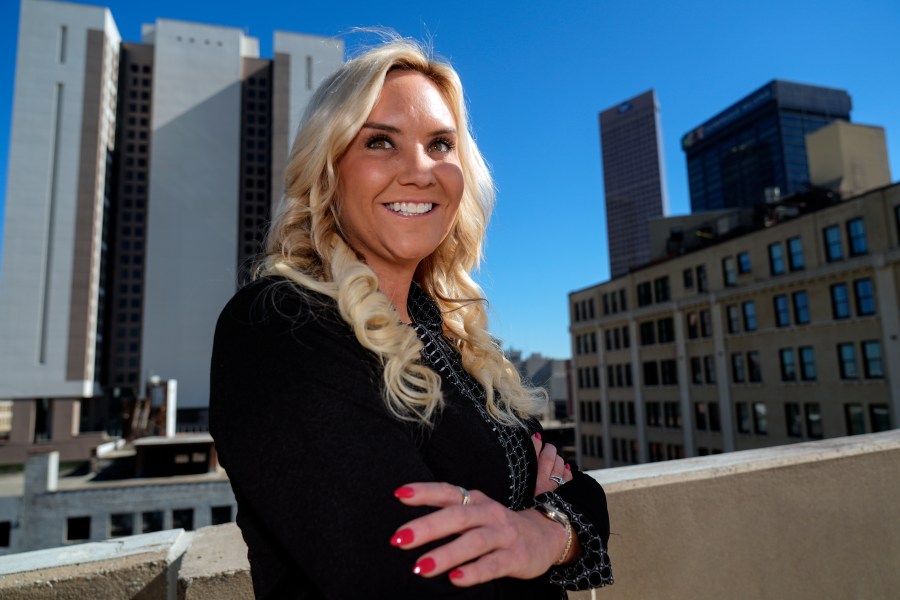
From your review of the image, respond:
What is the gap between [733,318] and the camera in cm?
3644

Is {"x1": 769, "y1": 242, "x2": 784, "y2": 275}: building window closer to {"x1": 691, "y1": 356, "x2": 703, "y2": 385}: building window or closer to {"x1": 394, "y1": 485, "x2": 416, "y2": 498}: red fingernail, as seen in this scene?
{"x1": 691, "y1": 356, "x2": 703, "y2": 385}: building window

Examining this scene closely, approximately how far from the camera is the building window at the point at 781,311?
107 ft

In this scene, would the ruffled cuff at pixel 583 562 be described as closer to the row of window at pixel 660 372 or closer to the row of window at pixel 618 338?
the row of window at pixel 660 372

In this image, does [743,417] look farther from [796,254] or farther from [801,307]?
[796,254]

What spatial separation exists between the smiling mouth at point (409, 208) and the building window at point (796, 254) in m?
36.6

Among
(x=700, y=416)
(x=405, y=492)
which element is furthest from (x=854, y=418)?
(x=405, y=492)

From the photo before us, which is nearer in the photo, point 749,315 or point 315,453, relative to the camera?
point 315,453

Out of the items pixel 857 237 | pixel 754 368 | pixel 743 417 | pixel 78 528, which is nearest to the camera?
pixel 857 237

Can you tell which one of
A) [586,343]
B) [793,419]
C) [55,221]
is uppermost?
[55,221]

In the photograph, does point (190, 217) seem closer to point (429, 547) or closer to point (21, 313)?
point (21, 313)

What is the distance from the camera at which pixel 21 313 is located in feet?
212

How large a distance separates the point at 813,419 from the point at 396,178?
118 feet

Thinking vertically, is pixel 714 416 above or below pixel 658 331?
below

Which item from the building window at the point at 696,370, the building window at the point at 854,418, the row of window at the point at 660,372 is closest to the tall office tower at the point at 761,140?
the row of window at the point at 660,372
